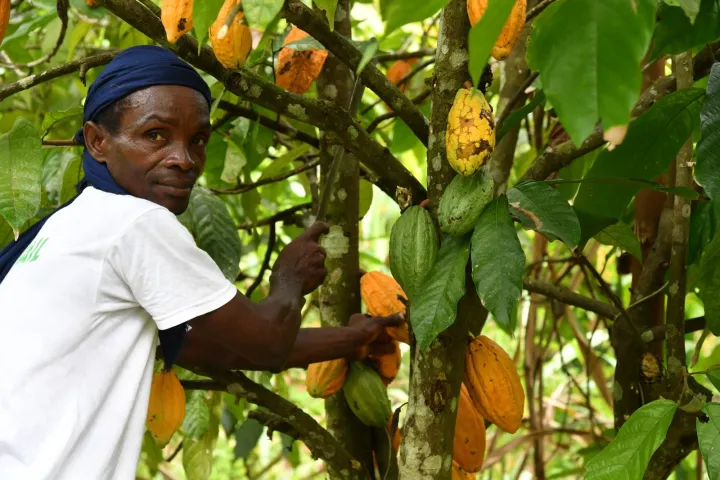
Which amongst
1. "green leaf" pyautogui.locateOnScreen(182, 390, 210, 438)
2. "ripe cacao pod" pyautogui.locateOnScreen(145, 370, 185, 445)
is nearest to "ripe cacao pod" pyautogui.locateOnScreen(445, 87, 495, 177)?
"ripe cacao pod" pyautogui.locateOnScreen(145, 370, 185, 445)

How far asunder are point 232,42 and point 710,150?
622mm

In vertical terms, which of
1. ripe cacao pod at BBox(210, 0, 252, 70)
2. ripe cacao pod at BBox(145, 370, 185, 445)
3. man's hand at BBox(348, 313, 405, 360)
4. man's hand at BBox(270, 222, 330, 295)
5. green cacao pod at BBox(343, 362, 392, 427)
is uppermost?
ripe cacao pod at BBox(210, 0, 252, 70)

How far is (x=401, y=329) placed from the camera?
154 centimetres

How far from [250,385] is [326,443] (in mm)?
159

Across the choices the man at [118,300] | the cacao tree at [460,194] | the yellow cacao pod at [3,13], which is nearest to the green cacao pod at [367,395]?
the cacao tree at [460,194]

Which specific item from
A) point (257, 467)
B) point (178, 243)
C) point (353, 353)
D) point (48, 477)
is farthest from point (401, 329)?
point (257, 467)

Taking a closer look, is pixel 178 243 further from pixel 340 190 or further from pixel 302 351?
pixel 340 190

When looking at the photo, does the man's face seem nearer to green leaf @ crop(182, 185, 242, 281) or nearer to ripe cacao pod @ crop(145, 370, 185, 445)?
A: green leaf @ crop(182, 185, 242, 281)

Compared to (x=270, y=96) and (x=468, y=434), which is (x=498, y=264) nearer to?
(x=270, y=96)

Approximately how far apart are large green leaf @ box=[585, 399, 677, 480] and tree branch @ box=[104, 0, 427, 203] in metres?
0.45

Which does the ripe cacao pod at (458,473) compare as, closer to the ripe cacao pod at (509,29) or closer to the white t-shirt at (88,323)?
the white t-shirt at (88,323)

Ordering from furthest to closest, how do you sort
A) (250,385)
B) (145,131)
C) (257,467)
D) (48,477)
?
(257,467) < (250,385) < (145,131) < (48,477)

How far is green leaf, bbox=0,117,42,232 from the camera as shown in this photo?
1.16 m

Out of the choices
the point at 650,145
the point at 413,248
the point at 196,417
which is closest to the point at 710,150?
the point at 650,145
